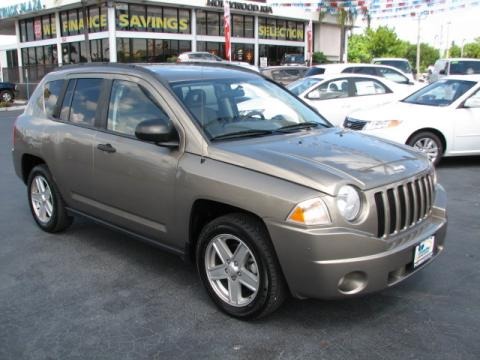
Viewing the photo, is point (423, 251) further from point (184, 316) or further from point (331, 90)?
point (331, 90)

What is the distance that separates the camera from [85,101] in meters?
5.04

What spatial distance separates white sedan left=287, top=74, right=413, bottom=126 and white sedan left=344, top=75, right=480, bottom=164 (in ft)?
8.74

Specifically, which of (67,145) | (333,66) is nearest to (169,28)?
(333,66)

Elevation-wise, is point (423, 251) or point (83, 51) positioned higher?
point (83, 51)

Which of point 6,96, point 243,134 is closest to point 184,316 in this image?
point 243,134

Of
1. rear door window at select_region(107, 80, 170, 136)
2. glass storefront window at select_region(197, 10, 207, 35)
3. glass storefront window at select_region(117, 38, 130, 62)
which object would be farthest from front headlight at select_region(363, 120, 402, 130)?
glass storefront window at select_region(197, 10, 207, 35)

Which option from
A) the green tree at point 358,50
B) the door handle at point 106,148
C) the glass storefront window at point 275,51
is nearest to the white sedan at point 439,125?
the door handle at point 106,148

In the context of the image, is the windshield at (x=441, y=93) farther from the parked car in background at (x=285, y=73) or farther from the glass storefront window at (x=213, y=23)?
the glass storefront window at (x=213, y=23)

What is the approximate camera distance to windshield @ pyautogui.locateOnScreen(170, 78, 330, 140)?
4117mm

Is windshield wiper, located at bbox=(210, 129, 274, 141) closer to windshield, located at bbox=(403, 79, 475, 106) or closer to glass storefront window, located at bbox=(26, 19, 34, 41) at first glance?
windshield, located at bbox=(403, 79, 475, 106)

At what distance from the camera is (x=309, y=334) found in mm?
3502

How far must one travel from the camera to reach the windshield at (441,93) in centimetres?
921

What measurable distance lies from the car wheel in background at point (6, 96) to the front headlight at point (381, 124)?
2251 cm

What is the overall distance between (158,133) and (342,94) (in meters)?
8.89
